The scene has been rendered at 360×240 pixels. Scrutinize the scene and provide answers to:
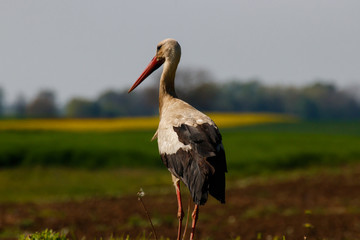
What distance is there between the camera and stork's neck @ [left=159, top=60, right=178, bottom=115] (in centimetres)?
629

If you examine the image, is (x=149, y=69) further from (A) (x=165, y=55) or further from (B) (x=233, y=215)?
(B) (x=233, y=215)

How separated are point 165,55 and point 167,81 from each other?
31 cm

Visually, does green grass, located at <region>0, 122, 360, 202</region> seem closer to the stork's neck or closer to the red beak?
the red beak

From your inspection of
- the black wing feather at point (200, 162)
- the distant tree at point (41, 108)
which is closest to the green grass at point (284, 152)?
the black wing feather at point (200, 162)

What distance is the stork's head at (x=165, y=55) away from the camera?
20.6ft

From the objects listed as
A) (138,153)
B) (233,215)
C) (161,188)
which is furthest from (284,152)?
(233,215)

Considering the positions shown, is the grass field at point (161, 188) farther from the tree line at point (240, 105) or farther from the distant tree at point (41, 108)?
the distant tree at point (41, 108)

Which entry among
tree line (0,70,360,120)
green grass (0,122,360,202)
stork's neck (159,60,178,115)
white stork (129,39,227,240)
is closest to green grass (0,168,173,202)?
green grass (0,122,360,202)

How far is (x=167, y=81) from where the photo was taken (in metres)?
6.37

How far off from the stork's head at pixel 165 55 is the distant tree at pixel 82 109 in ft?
316

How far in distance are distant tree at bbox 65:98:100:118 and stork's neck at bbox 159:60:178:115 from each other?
96.5 metres

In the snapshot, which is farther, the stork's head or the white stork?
the stork's head

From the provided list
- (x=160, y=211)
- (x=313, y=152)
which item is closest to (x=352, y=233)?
(x=160, y=211)

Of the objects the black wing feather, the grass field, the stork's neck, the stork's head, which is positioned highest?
the stork's head
